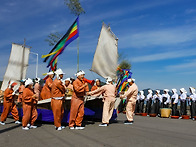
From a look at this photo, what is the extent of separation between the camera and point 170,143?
434 cm

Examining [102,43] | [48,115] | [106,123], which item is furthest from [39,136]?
[102,43]

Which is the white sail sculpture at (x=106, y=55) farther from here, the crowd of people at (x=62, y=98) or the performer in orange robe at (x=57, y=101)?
the performer in orange robe at (x=57, y=101)

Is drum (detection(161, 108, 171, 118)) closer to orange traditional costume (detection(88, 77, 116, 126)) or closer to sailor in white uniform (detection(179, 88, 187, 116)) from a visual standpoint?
sailor in white uniform (detection(179, 88, 187, 116))

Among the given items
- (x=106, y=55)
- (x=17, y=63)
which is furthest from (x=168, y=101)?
(x=17, y=63)

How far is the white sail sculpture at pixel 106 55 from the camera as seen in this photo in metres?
11.3

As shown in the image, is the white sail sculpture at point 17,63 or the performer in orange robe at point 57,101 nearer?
the performer in orange robe at point 57,101

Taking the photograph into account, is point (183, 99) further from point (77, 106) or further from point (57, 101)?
point (57, 101)

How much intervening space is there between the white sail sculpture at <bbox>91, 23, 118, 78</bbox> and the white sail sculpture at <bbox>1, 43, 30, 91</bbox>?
15.3m

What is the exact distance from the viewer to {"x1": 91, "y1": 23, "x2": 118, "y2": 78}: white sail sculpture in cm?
1126

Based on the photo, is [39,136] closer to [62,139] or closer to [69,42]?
[62,139]

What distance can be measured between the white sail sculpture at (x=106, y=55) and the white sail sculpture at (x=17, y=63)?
15264mm

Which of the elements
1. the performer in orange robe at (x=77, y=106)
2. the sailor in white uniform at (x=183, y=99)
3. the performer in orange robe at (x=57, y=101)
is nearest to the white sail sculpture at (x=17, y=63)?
the sailor in white uniform at (x=183, y=99)

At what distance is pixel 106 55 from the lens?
11.7 meters

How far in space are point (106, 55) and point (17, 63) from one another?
52.4ft
